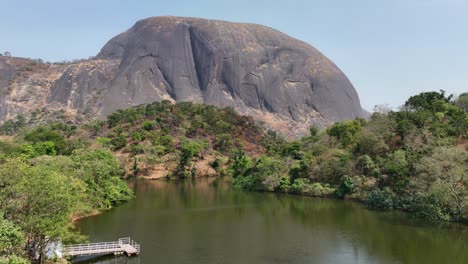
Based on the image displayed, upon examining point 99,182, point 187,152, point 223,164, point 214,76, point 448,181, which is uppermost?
point 214,76

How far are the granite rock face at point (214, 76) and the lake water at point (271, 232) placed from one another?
243 feet

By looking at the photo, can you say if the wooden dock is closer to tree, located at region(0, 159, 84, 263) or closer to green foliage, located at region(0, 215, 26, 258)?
tree, located at region(0, 159, 84, 263)

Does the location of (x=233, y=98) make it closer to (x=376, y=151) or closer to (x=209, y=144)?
(x=209, y=144)

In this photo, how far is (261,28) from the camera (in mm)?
137500

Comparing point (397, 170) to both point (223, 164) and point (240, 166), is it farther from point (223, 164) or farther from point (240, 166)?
point (223, 164)

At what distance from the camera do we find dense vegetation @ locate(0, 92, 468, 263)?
698 inches

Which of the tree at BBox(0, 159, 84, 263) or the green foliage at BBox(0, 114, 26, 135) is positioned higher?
the green foliage at BBox(0, 114, 26, 135)

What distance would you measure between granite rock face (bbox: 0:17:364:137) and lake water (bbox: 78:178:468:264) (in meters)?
74.0

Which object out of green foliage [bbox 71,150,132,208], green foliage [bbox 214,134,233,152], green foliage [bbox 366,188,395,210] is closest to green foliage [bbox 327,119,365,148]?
green foliage [bbox 366,188,395,210]

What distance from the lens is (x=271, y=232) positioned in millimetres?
29016

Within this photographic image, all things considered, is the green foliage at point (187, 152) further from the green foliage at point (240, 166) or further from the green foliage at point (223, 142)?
the green foliage at point (223, 142)

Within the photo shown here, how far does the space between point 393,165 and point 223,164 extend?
121ft

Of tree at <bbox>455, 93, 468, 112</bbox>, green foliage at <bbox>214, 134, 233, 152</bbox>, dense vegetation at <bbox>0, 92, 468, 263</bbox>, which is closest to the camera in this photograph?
dense vegetation at <bbox>0, 92, 468, 263</bbox>

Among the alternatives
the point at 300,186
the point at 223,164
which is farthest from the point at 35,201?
the point at 223,164
